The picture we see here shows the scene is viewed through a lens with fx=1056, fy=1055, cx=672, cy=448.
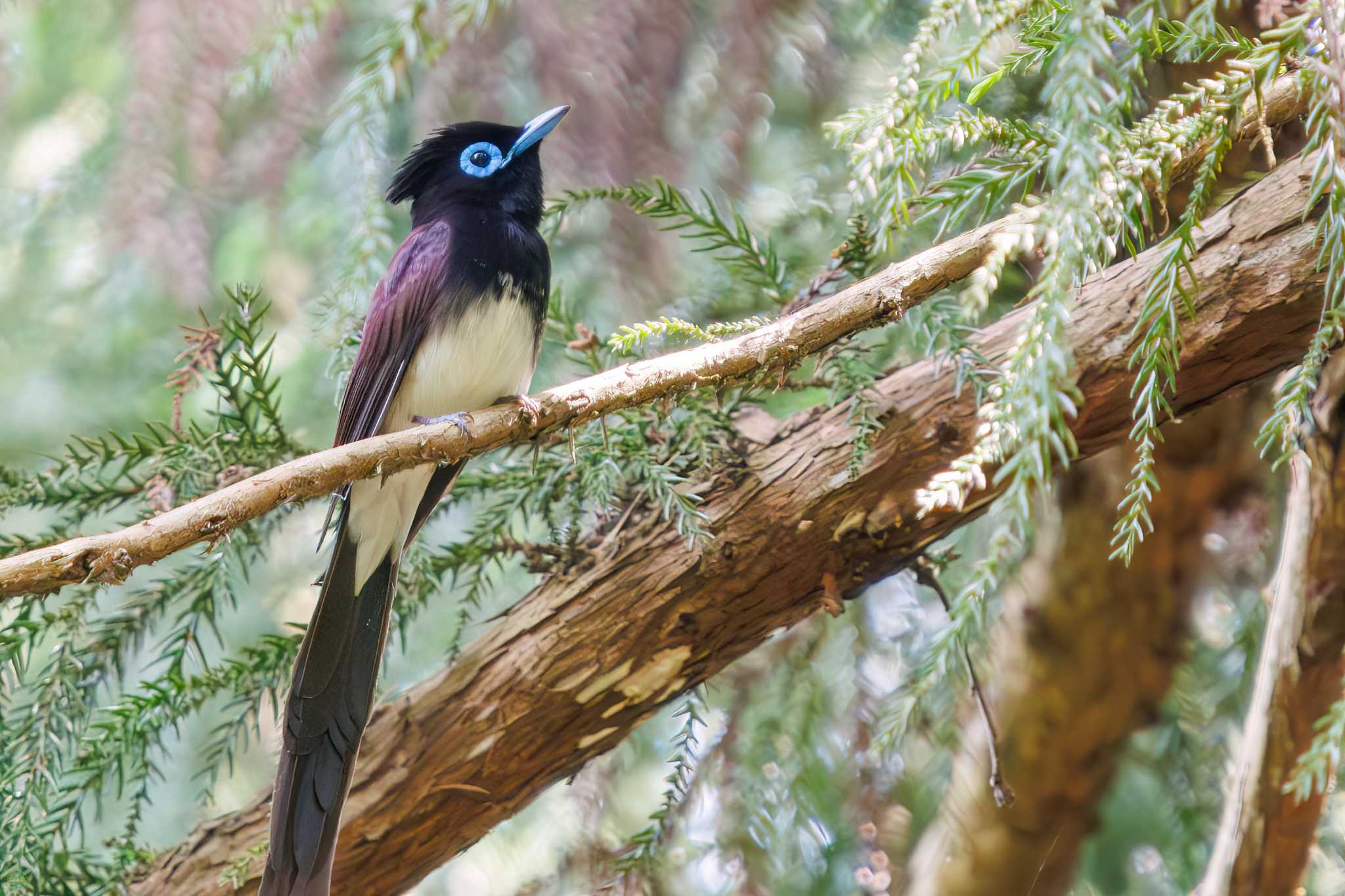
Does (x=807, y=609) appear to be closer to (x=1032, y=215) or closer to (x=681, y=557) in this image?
(x=681, y=557)

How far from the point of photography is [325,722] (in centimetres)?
205

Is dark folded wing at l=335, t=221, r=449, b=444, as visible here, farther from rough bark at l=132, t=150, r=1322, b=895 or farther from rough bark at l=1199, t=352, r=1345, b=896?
rough bark at l=1199, t=352, r=1345, b=896

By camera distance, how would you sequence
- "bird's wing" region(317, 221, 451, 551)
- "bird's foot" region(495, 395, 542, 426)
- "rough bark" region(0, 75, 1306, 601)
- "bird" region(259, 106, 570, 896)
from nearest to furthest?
"rough bark" region(0, 75, 1306, 601), "bird's foot" region(495, 395, 542, 426), "bird" region(259, 106, 570, 896), "bird's wing" region(317, 221, 451, 551)

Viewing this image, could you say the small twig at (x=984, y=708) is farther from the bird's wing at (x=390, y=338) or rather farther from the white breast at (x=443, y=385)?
the bird's wing at (x=390, y=338)

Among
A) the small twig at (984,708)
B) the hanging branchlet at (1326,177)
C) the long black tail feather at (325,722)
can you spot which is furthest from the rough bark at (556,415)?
the long black tail feather at (325,722)

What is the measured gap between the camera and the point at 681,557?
211 cm

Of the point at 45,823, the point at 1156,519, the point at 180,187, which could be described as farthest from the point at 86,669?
the point at 1156,519

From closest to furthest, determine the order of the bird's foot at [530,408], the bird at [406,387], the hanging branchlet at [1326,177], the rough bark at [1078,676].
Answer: the hanging branchlet at [1326,177]
the bird's foot at [530,408]
the bird at [406,387]
the rough bark at [1078,676]

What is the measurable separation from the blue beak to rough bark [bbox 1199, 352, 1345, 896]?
154cm

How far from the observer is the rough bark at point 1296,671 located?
1779 mm

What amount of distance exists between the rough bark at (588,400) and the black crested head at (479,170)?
904 mm

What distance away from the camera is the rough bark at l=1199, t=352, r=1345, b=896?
1779 millimetres

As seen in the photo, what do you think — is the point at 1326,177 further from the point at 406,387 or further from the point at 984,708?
the point at 406,387

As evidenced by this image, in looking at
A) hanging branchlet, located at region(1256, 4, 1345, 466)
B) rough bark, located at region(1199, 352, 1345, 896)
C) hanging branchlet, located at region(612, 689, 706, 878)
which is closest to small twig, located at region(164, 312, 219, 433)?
hanging branchlet, located at region(612, 689, 706, 878)
